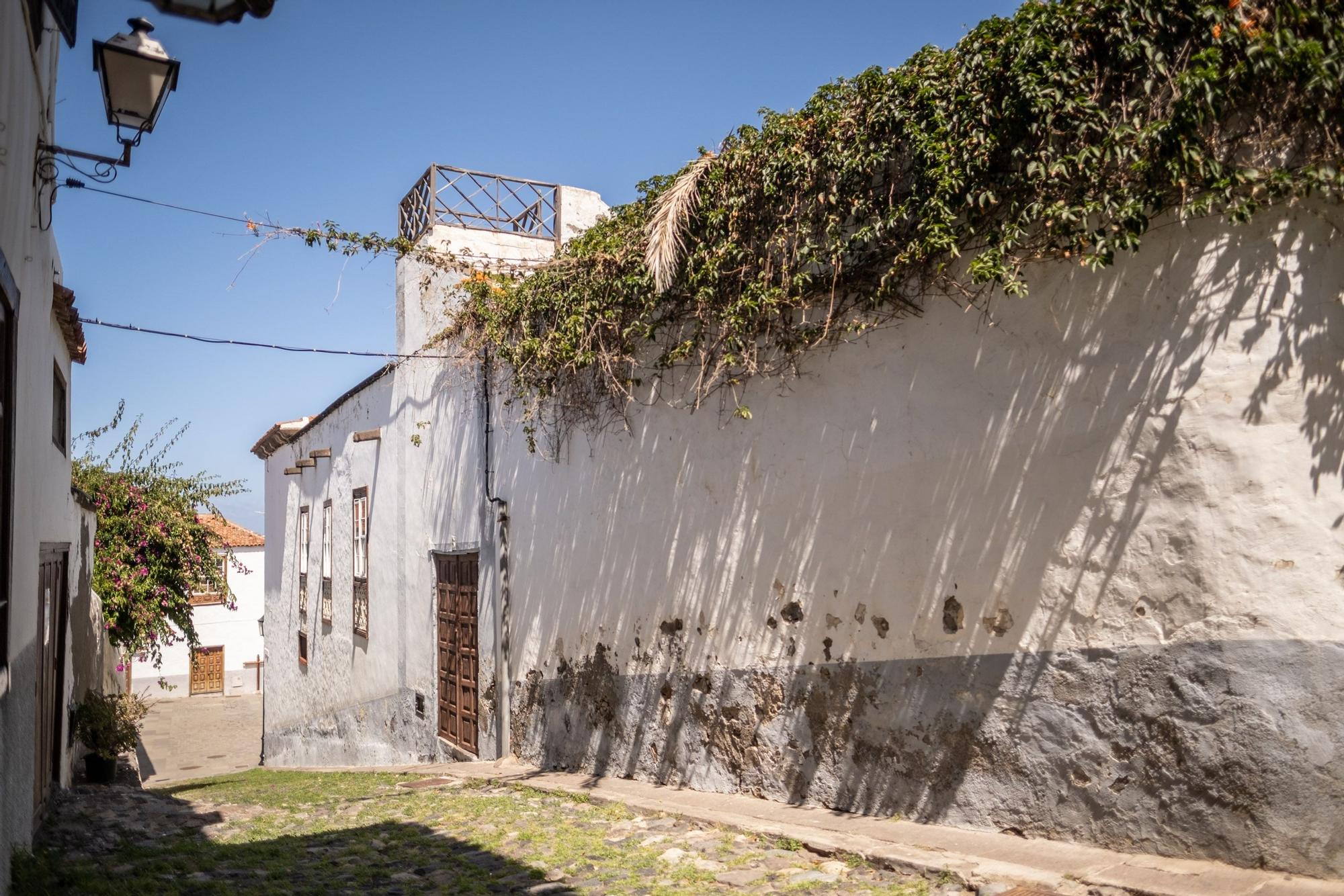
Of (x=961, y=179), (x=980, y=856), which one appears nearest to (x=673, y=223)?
(x=961, y=179)

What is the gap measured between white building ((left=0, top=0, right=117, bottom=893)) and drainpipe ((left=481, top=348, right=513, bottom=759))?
Answer: 3505 millimetres

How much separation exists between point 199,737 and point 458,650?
61.9 feet

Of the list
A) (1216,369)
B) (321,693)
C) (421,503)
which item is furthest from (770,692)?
(321,693)

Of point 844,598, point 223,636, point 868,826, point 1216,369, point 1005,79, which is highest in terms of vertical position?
point 1005,79

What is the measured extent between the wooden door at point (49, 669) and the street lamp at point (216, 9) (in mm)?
3795

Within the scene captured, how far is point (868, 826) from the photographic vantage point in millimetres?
5316

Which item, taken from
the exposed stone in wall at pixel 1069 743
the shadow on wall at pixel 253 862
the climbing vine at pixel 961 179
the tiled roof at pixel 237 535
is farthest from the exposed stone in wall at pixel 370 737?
the tiled roof at pixel 237 535

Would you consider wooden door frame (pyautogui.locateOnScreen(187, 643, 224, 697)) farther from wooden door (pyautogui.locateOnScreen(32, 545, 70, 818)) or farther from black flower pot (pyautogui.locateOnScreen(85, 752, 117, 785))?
wooden door (pyautogui.locateOnScreen(32, 545, 70, 818))

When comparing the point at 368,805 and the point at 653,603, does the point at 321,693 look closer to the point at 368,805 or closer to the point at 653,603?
the point at 368,805

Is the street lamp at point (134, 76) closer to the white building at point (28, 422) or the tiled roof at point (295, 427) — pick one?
the white building at point (28, 422)

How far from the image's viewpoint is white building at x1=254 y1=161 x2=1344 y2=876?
4.01m

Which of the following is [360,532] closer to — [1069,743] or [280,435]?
[280,435]

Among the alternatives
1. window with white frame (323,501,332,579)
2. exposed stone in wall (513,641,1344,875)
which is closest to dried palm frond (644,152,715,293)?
exposed stone in wall (513,641,1344,875)

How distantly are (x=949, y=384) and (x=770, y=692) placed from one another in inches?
88.7
